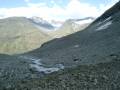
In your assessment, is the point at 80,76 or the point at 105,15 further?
the point at 105,15

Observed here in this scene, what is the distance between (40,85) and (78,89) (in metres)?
3.82

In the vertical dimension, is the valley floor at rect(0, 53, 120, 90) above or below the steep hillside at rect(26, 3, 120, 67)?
below

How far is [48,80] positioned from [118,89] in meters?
7.38

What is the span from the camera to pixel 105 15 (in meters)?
148

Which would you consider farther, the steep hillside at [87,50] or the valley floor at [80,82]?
the steep hillside at [87,50]

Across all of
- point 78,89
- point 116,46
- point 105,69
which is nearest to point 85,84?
point 78,89

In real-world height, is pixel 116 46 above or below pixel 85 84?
above

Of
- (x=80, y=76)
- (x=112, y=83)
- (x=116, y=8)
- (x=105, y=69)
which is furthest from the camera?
(x=116, y=8)

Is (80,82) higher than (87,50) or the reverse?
the reverse

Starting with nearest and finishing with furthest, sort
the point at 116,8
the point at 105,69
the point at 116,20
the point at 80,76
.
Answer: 1. the point at 80,76
2. the point at 105,69
3. the point at 116,20
4. the point at 116,8

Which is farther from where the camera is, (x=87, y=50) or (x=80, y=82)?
(x=87, y=50)

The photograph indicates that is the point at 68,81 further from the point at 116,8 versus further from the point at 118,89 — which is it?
the point at 116,8

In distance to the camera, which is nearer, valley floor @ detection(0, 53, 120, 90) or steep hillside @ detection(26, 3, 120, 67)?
valley floor @ detection(0, 53, 120, 90)

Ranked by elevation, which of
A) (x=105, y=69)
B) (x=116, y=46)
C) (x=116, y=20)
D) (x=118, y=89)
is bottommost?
(x=118, y=89)
